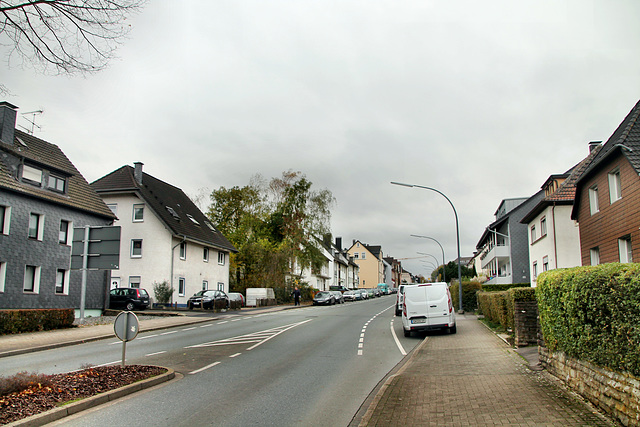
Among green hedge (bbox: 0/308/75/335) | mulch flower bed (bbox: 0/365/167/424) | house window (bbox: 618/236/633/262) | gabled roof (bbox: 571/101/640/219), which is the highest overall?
gabled roof (bbox: 571/101/640/219)

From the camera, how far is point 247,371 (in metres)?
10.5

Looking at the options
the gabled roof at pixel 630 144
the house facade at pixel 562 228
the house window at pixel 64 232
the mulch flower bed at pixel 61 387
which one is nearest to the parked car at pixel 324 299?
the house facade at pixel 562 228

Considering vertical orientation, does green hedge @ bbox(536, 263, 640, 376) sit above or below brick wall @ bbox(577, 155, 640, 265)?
below

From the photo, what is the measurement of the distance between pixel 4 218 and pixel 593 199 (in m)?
25.0

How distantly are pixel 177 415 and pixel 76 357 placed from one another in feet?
23.3

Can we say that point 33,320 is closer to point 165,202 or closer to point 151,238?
point 151,238

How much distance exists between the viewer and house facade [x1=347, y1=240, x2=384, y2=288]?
391ft

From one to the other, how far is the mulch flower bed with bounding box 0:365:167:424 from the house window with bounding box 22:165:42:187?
60.0ft

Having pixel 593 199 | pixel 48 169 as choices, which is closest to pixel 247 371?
pixel 593 199

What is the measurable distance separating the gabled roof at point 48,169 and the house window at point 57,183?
0.22 metres

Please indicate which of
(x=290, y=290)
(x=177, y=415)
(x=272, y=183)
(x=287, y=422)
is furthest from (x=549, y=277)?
(x=272, y=183)

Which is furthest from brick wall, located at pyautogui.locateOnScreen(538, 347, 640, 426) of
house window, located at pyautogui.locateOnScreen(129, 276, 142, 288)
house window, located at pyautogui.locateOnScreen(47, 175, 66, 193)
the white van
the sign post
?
house window, located at pyautogui.locateOnScreen(129, 276, 142, 288)

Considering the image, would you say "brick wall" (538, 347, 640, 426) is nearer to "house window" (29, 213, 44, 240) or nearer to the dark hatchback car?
"house window" (29, 213, 44, 240)

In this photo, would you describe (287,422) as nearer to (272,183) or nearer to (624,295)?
(624,295)
